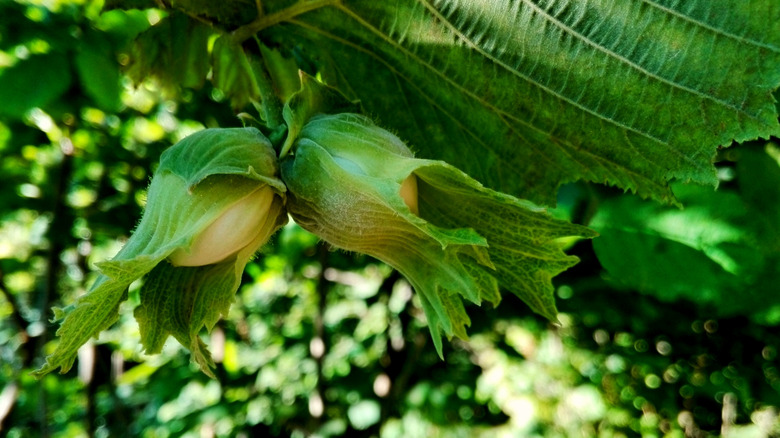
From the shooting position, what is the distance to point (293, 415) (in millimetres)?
2809

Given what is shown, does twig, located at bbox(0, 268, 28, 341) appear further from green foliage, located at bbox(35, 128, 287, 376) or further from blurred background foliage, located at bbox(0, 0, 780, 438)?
green foliage, located at bbox(35, 128, 287, 376)

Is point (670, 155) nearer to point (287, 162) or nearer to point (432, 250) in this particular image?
point (432, 250)

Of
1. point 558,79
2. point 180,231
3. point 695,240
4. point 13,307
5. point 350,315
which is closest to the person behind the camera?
point 180,231

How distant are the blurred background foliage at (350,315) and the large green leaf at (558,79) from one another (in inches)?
11.0

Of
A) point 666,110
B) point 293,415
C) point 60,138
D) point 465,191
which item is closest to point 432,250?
point 465,191

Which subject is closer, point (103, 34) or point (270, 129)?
point (270, 129)

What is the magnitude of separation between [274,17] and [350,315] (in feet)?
8.49

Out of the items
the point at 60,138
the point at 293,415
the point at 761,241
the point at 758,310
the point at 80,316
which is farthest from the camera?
the point at 293,415

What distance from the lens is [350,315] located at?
Result: 3.26 m

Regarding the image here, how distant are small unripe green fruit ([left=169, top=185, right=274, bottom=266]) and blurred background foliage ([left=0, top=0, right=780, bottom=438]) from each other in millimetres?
585

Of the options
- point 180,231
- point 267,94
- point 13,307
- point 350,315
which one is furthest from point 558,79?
point 350,315

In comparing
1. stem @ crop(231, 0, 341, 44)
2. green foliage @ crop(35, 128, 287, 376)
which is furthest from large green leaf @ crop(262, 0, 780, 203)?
green foliage @ crop(35, 128, 287, 376)

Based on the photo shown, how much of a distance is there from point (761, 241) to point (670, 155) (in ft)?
1.42

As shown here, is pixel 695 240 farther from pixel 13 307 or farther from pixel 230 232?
pixel 13 307
